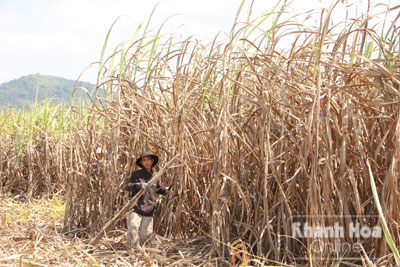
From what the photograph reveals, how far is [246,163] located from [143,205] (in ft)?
2.72

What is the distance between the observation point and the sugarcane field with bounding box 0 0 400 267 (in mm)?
2359

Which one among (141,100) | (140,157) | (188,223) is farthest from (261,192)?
(141,100)

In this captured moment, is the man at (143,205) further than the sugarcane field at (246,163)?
Yes

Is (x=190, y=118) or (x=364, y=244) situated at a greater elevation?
(x=190, y=118)

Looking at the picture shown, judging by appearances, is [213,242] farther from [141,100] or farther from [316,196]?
[141,100]

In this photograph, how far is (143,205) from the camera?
311 cm

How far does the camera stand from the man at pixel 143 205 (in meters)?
3.05

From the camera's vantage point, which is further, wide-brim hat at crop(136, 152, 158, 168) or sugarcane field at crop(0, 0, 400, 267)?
wide-brim hat at crop(136, 152, 158, 168)

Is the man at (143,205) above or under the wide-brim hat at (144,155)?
under

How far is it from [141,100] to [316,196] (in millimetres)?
1681

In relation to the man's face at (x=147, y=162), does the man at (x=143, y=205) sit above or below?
below

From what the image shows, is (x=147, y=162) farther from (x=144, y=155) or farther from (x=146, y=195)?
(x=146, y=195)

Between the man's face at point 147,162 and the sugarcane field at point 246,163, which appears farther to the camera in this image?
the man's face at point 147,162

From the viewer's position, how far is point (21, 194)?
18.5 feet
